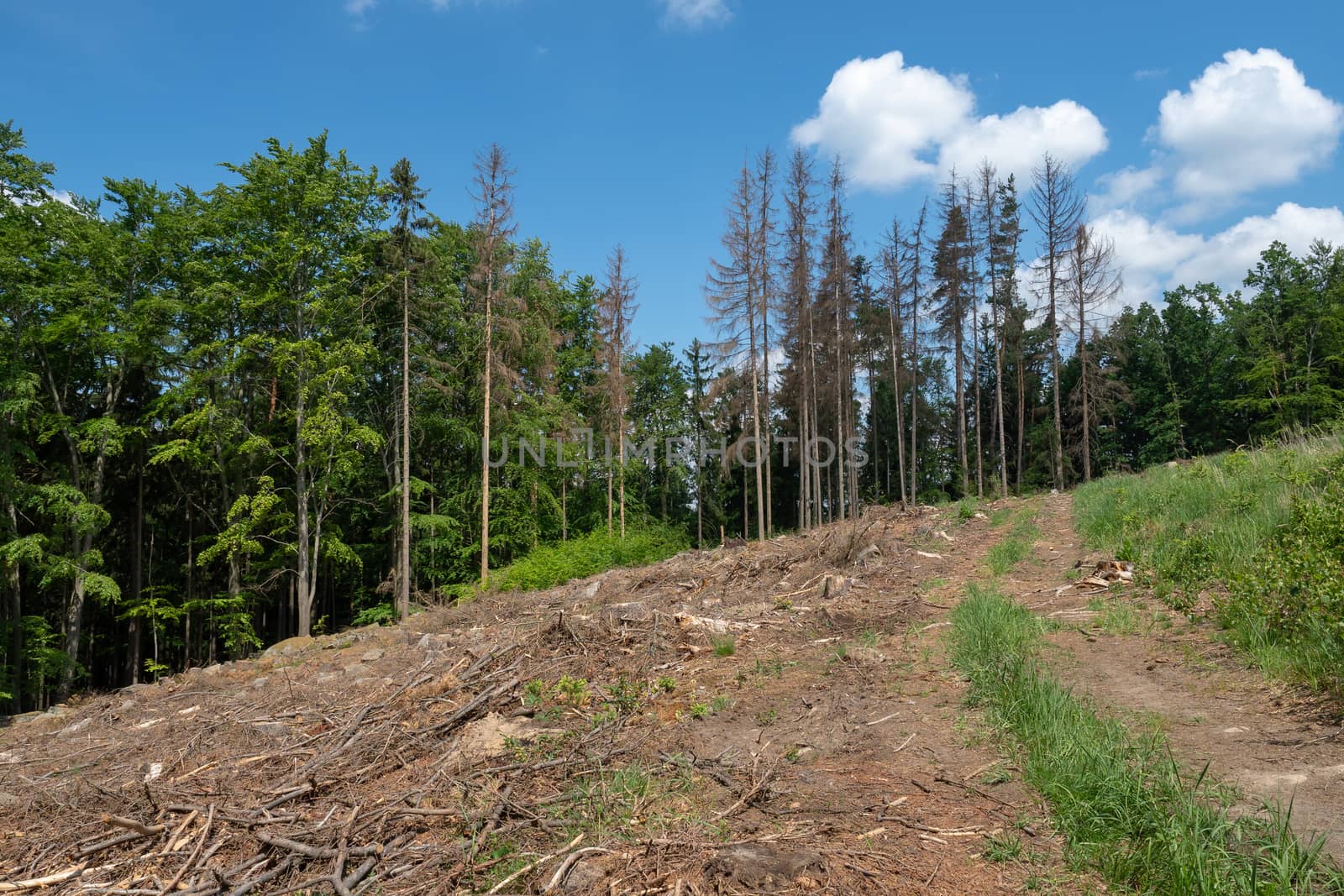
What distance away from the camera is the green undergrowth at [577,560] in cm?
2144

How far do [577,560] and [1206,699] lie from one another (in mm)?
19115

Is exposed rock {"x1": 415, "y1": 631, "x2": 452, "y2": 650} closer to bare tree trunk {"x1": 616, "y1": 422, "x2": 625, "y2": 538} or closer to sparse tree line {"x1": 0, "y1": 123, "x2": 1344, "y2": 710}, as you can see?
sparse tree line {"x1": 0, "y1": 123, "x2": 1344, "y2": 710}

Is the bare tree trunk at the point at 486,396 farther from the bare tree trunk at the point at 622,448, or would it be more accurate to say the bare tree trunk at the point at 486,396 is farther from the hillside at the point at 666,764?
the hillside at the point at 666,764

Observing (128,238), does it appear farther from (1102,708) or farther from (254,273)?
(1102,708)

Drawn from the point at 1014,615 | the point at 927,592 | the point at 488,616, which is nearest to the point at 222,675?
the point at 488,616

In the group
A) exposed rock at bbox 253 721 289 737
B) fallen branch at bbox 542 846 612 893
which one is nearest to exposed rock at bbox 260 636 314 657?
exposed rock at bbox 253 721 289 737

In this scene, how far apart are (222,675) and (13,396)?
9371mm

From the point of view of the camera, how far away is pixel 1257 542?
7.54 meters

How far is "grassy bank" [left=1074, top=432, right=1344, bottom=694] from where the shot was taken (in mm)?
5426

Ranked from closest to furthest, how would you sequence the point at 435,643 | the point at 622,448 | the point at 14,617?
the point at 435,643
the point at 14,617
the point at 622,448

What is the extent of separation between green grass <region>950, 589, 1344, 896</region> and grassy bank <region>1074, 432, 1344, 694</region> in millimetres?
1801

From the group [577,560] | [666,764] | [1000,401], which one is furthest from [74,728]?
[1000,401]

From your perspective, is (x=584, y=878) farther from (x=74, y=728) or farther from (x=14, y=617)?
(x=14, y=617)

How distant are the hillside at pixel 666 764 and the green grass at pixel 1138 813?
0.15 feet
